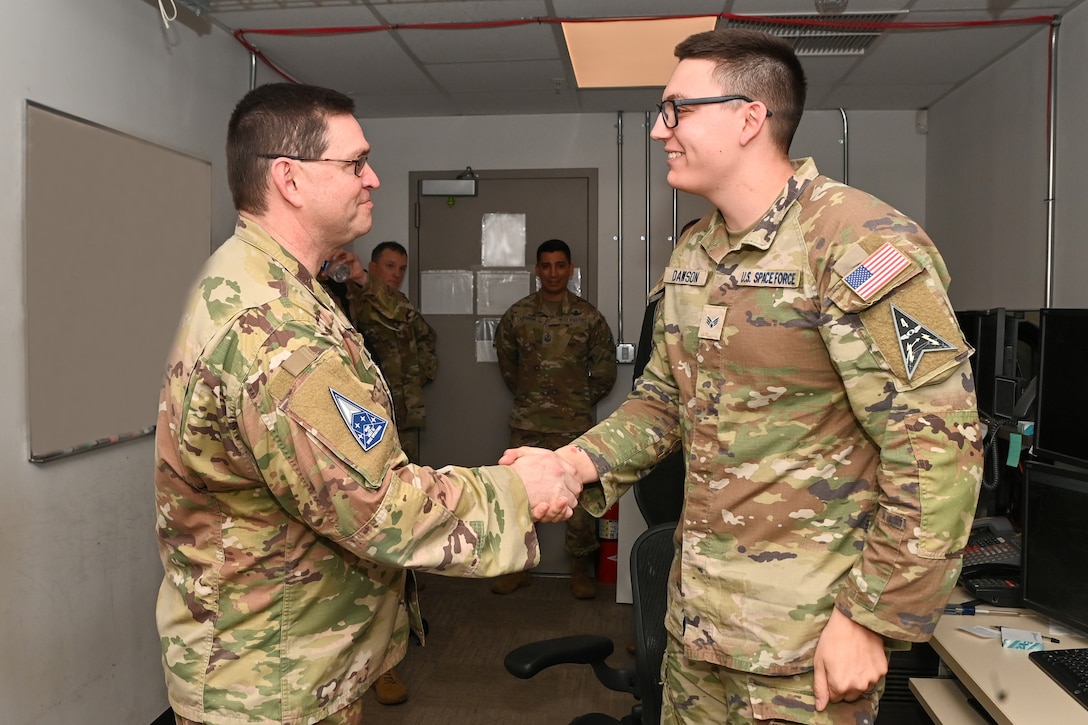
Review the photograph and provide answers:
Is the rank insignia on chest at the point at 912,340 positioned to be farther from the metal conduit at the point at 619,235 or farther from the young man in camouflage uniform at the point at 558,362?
the metal conduit at the point at 619,235

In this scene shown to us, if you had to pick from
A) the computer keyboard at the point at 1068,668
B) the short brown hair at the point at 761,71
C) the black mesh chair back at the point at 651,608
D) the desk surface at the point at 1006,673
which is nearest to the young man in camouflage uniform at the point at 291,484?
the black mesh chair back at the point at 651,608

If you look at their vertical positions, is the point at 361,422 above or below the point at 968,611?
above

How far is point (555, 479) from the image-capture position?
5.36ft

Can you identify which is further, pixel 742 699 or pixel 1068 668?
pixel 1068 668

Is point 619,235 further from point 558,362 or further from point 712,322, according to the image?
point 712,322

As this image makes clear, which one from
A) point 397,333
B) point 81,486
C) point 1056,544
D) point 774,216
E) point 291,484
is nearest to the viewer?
point 291,484

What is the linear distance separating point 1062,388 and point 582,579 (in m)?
2.99

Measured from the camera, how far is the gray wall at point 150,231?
2316mm

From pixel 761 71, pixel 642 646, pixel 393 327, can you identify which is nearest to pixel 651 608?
pixel 642 646

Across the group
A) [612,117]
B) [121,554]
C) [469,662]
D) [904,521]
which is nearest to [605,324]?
[612,117]

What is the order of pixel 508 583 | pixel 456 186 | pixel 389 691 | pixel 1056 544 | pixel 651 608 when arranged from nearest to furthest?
pixel 1056 544, pixel 651 608, pixel 389 691, pixel 508 583, pixel 456 186

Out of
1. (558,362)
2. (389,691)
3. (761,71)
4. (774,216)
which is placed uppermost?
(761,71)

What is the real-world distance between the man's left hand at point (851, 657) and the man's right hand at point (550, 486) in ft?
1.81

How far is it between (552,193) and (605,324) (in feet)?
2.86
